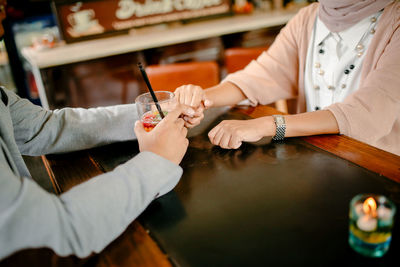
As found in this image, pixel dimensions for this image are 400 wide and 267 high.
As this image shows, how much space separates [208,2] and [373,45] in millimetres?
2570

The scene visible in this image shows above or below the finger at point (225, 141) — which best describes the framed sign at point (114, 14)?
above

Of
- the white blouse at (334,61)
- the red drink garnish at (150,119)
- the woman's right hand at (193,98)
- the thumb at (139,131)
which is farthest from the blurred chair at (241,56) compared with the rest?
the thumb at (139,131)

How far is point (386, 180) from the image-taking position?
79cm

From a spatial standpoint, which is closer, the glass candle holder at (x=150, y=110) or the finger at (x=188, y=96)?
the glass candle holder at (x=150, y=110)

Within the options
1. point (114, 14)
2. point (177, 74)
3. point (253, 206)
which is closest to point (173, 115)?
point (253, 206)

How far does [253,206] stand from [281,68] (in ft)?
3.28

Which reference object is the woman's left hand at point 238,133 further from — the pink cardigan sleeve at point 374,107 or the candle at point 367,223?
the candle at point 367,223

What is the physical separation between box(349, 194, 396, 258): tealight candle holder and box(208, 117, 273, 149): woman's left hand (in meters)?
0.44

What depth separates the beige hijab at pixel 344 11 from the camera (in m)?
1.21

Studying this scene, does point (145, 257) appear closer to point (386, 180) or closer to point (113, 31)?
point (386, 180)

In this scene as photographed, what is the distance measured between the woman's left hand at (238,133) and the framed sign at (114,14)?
2.50 m

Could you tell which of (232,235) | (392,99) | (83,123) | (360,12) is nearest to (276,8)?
(360,12)

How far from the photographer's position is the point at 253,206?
Result: 2.40ft

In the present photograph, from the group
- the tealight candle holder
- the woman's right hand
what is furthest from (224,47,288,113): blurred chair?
the tealight candle holder
